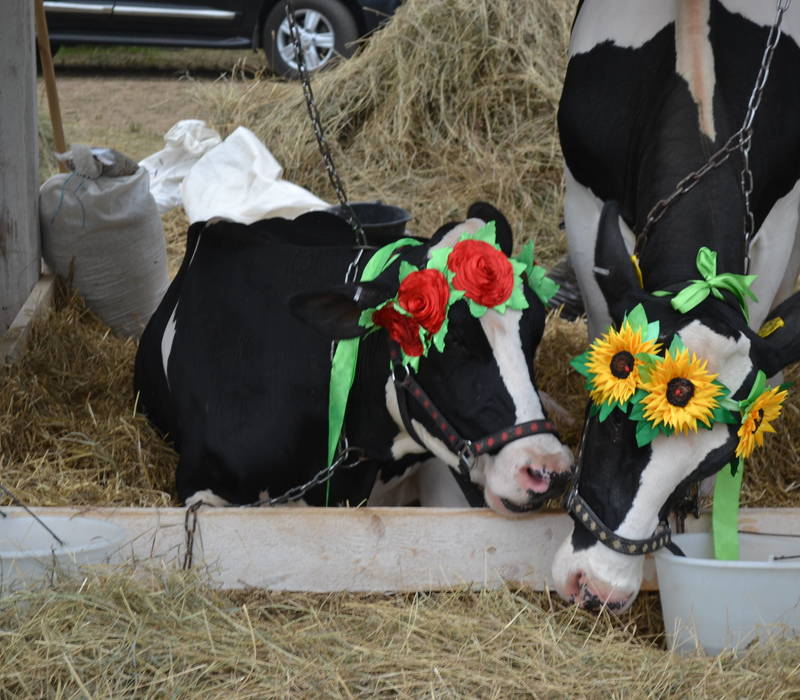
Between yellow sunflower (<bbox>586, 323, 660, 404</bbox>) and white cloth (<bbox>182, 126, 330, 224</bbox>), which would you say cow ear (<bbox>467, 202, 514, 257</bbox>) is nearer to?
yellow sunflower (<bbox>586, 323, 660, 404</bbox>)

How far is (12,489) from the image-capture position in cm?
370

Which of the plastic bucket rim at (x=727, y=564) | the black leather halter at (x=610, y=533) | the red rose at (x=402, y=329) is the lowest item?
the plastic bucket rim at (x=727, y=564)

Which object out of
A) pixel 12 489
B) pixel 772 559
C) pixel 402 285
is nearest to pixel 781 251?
pixel 772 559

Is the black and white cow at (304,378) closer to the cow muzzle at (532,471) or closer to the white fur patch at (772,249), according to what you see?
the cow muzzle at (532,471)

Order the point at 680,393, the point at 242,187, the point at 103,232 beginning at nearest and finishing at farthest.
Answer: the point at 680,393 < the point at 103,232 < the point at 242,187

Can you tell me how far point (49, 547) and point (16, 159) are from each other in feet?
7.66

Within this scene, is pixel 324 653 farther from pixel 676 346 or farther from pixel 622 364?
pixel 676 346

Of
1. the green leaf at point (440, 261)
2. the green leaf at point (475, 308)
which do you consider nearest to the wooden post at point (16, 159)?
Answer: the green leaf at point (440, 261)

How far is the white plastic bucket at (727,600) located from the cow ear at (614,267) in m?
0.65

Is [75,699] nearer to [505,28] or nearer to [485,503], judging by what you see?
[485,503]

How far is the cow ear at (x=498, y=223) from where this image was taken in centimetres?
352

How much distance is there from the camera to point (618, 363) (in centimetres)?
294

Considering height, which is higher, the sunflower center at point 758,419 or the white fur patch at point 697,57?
the white fur patch at point 697,57

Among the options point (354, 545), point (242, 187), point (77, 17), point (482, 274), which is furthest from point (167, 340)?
point (77, 17)
